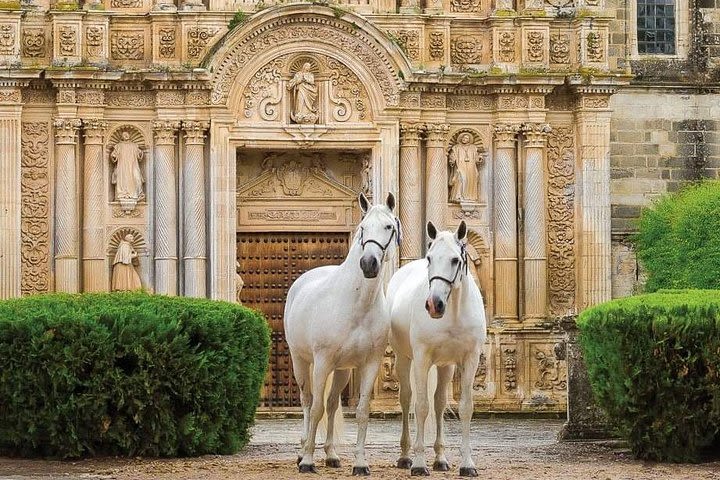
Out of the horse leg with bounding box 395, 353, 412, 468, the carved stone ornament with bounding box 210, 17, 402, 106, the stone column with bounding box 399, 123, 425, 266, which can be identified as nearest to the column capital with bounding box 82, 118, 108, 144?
the carved stone ornament with bounding box 210, 17, 402, 106

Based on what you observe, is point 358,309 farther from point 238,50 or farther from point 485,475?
point 238,50

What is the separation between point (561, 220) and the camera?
104 ft

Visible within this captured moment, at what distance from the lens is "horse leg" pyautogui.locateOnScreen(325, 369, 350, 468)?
20109mm

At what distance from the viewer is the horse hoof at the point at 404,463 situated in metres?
20.1

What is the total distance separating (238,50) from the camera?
3036cm

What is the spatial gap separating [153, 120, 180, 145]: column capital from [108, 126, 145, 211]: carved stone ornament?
0.36 m

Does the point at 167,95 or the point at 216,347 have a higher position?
the point at 167,95

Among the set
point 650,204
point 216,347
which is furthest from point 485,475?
point 650,204

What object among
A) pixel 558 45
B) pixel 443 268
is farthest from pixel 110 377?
pixel 558 45

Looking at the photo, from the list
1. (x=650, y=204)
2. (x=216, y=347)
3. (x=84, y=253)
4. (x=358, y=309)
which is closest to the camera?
(x=358, y=309)

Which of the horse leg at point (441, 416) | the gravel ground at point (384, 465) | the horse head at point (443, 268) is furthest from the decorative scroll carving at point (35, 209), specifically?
the horse head at point (443, 268)

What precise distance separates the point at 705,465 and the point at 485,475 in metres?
2.60

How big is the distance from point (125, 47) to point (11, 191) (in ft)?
9.70

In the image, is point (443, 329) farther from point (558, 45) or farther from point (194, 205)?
point (558, 45)
